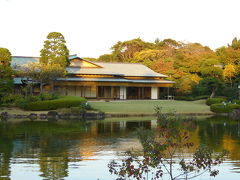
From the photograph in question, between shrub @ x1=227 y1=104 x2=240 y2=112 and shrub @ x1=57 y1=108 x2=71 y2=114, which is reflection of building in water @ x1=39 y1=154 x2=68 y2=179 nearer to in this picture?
shrub @ x1=57 y1=108 x2=71 y2=114

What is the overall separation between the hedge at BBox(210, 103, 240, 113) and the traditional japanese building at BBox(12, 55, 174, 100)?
422 inches

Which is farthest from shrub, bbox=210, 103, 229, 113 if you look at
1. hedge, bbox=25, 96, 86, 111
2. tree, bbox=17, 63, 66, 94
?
tree, bbox=17, 63, 66, 94

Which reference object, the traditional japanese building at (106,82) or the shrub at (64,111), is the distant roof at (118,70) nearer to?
the traditional japanese building at (106,82)

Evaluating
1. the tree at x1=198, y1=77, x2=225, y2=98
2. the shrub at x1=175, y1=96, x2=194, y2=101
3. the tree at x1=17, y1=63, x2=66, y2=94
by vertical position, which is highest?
the tree at x1=17, y1=63, x2=66, y2=94

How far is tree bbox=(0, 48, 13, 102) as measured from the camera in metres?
32.3

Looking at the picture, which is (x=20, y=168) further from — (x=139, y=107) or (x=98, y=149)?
(x=139, y=107)

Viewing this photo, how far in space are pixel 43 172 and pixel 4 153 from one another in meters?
3.70

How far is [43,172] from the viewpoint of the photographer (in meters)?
10.5

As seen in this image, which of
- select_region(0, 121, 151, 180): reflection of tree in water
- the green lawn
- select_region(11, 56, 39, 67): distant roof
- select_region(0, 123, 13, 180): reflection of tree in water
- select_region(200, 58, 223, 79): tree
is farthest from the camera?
select_region(11, 56, 39, 67): distant roof

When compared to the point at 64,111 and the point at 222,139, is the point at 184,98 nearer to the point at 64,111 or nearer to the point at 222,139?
the point at 64,111

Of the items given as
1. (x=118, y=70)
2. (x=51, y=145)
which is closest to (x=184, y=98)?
(x=118, y=70)

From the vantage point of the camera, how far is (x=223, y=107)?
34312 millimetres

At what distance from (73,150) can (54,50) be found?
24.3m

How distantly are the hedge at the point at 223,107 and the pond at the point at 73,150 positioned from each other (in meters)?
12.2
